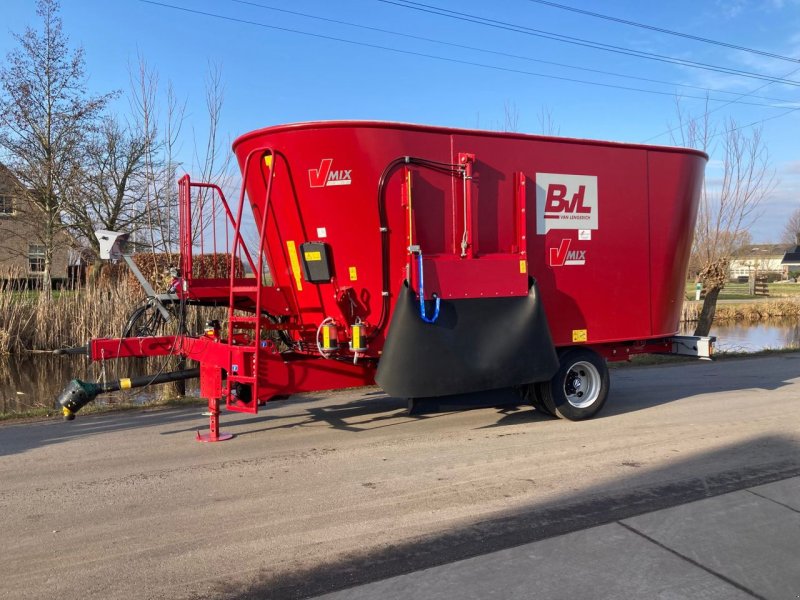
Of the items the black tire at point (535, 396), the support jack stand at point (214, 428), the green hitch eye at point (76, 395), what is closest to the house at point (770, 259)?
the black tire at point (535, 396)

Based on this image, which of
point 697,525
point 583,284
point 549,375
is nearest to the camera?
point 697,525

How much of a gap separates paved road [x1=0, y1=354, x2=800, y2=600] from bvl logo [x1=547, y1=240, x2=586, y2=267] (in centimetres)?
167

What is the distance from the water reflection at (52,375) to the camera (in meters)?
10.3

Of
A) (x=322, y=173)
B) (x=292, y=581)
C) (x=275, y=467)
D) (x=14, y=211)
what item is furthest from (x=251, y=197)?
(x=14, y=211)

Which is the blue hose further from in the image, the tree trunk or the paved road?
the tree trunk

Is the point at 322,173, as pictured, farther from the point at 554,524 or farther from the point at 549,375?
the point at 554,524

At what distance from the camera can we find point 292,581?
3.40 m

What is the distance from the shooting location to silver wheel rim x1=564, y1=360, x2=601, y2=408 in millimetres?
7371

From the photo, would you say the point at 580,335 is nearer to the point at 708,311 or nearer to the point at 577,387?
the point at 577,387

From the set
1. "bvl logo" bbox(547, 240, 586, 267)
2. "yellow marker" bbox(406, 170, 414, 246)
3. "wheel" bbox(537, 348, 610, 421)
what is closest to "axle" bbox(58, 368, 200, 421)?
"yellow marker" bbox(406, 170, 414, 246)

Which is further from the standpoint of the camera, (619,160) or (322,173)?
(619,160)

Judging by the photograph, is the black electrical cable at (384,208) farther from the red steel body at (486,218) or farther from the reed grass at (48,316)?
the reed grass at (48,316)

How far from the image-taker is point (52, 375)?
12789mm

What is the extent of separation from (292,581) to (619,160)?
19.6ft
